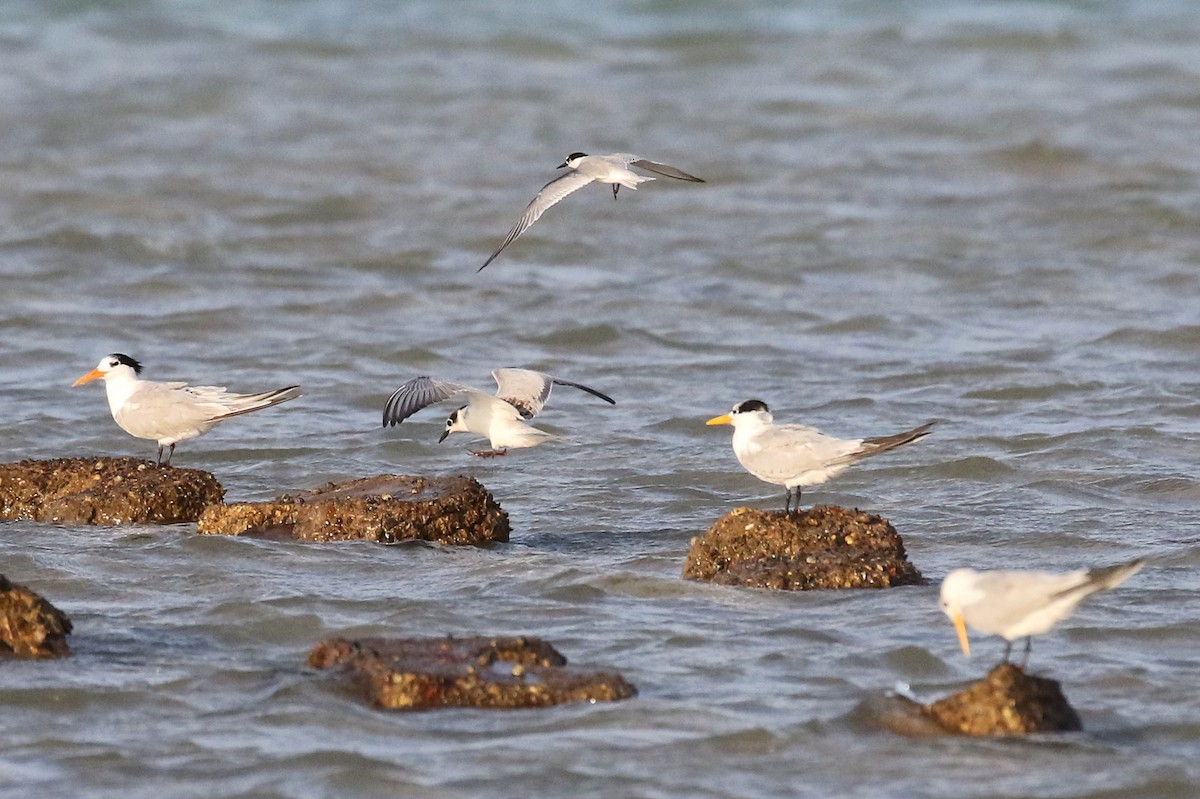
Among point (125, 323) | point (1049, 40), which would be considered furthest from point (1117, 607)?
point (1049, 40)

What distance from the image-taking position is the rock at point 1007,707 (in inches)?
223

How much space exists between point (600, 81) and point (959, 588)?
19.6 meters

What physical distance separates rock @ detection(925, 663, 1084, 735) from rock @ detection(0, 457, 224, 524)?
13.7 feet

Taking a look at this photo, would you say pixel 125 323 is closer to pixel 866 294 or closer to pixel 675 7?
pixel 866 294

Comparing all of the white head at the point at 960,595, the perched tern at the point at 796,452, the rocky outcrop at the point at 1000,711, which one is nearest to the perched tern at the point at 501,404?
the perched tern at the point at 796,452

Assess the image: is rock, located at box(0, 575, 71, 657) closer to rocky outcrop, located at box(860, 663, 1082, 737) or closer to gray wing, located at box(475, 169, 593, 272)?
rocky outcrop, located at box(860, 663, 1082, 737)

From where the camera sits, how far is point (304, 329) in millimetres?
14406

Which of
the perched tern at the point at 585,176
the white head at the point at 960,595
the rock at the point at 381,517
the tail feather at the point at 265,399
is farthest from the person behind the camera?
the perched tern at the point at 585,176

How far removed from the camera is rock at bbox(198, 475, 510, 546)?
824 centimetres

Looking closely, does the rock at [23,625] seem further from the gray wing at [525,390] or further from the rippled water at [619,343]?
the gray wing at [525,390]

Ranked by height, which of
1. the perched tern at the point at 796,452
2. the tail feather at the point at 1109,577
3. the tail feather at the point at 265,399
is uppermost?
the tail feather at the point at 265,399

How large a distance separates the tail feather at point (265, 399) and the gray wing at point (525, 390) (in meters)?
1.02

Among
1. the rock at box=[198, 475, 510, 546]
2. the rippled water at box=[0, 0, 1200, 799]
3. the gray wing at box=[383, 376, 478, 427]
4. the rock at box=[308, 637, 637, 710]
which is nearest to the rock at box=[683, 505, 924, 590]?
the rippled water at box=[0, 0, 1200, 799]

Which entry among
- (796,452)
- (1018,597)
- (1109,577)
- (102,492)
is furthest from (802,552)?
(102,492)
